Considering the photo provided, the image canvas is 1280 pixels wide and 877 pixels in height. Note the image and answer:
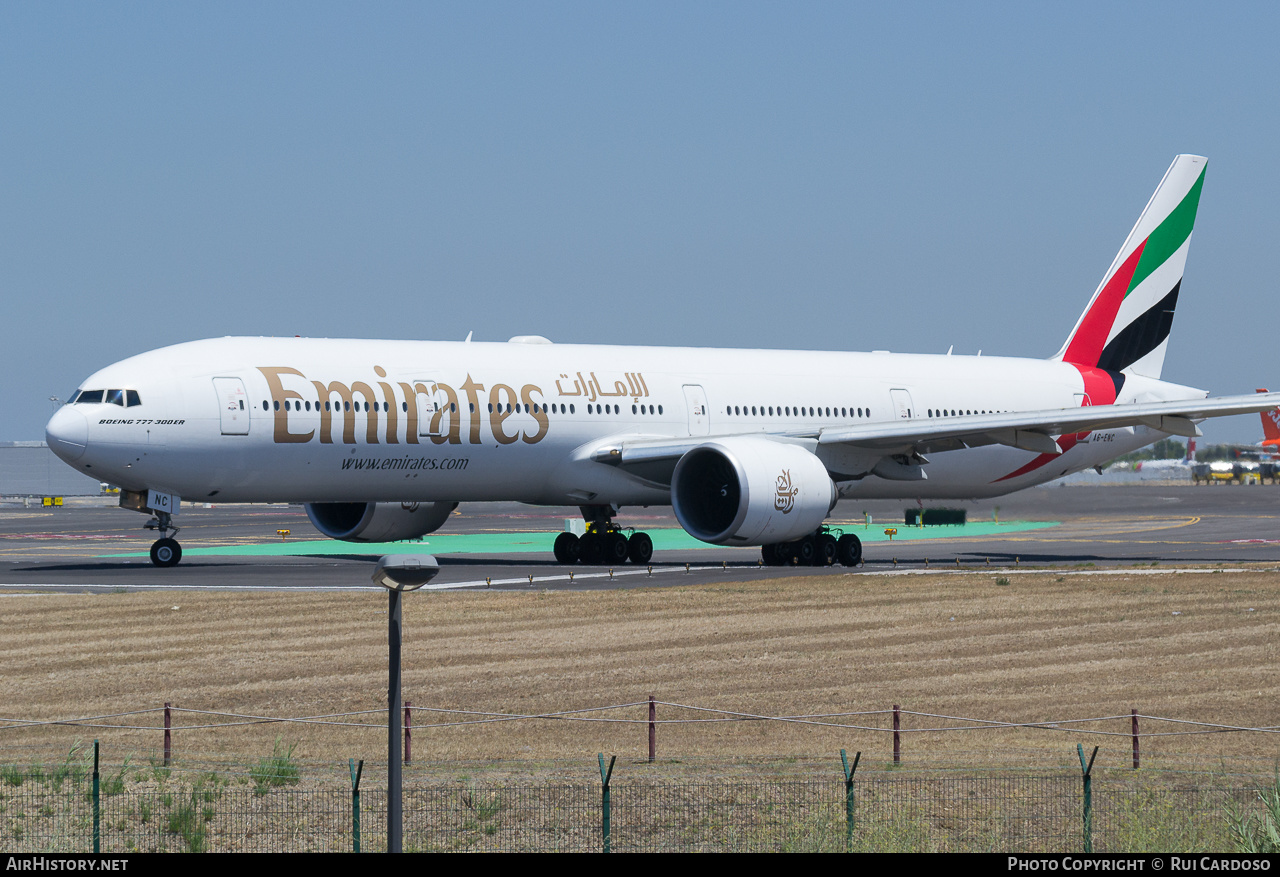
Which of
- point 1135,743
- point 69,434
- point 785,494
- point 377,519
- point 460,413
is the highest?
point 460,413

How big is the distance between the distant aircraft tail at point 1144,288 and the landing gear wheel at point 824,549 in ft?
41.7

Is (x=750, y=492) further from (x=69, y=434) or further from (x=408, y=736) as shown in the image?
(x=408, y=736)

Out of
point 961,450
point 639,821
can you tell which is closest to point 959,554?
point 961,450

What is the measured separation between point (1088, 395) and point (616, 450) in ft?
52.9

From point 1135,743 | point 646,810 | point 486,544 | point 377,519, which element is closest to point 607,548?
point 377,519

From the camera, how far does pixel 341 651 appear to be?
25172mm

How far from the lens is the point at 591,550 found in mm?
41875

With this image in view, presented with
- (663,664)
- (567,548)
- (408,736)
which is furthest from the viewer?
(567,548)

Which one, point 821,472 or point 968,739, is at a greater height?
point 821,472

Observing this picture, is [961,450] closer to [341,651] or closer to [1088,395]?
[1088,395]

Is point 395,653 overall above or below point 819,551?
below

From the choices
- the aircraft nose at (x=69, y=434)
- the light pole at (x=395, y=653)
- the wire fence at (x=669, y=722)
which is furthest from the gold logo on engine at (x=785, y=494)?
the light pole at (x=395, y=653)

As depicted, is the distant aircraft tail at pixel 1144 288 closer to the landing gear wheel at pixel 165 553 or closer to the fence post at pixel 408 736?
the landing gear wheel at pixel 165 553

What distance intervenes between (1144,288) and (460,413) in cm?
2278
